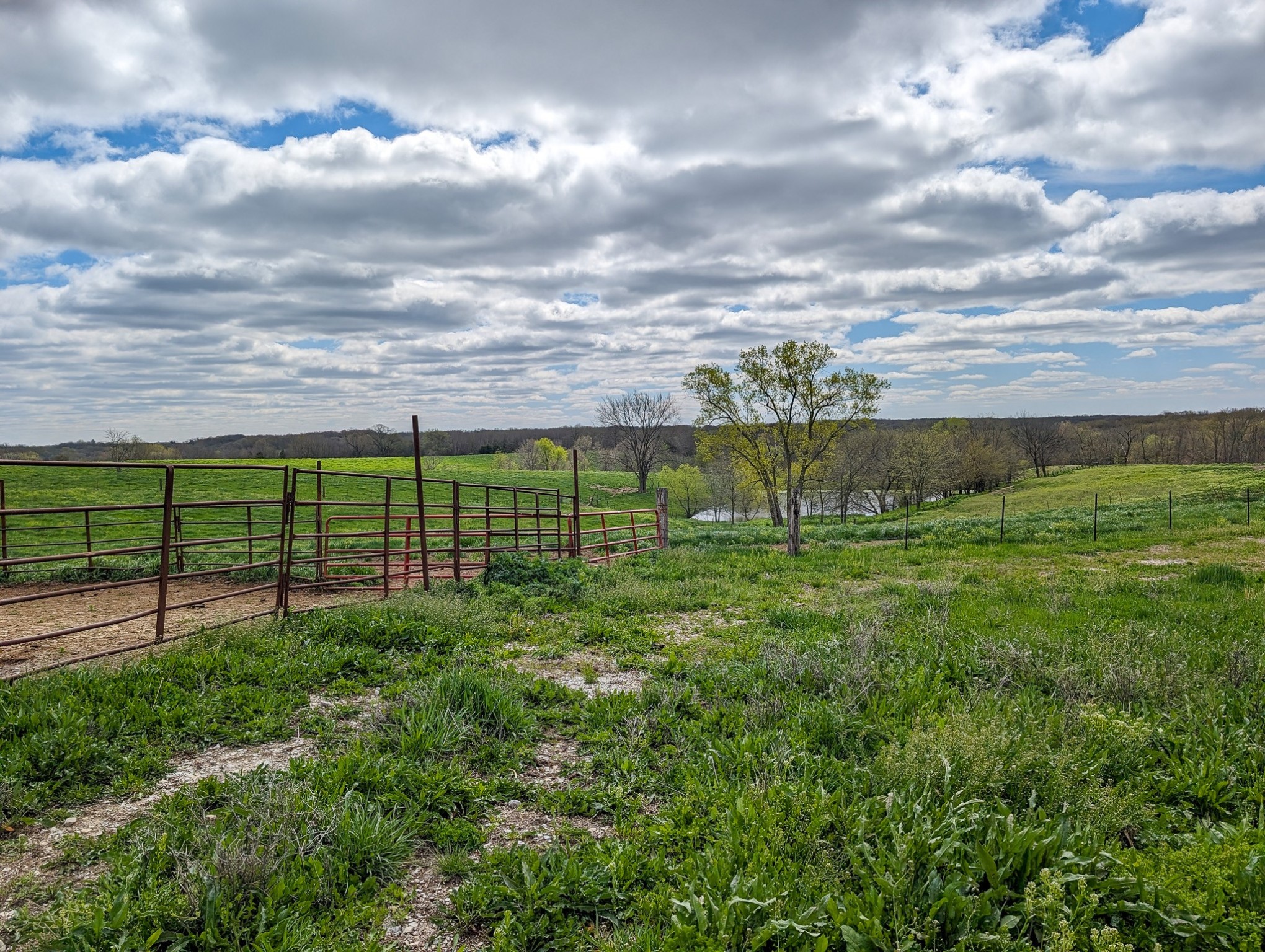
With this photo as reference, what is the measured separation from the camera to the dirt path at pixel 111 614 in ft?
25.7

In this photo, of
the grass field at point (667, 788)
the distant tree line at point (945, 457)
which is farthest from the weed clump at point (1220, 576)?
the distant tree line at point (945, 457)

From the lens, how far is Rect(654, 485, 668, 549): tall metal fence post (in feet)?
56.5

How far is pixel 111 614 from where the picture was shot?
981cm

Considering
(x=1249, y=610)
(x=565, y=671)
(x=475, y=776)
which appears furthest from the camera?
(x=1249, y=610)

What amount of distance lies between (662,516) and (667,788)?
12964 mm

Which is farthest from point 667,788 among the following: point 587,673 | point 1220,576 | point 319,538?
point 1220,576

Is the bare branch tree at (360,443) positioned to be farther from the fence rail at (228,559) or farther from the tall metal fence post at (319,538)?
the tall metal fence post at (319,538)

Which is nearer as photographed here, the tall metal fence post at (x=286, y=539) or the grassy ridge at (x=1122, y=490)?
the tall metal fence post at (x=286, y=539)

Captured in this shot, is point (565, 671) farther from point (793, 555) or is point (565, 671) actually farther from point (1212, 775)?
point (793, 555)

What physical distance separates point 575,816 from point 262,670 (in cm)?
361

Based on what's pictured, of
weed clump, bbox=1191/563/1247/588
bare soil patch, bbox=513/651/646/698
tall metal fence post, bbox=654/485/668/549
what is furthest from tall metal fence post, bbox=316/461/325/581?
weed clump, bbox=1191/563/1247/588

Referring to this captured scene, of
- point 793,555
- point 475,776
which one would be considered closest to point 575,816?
point 475,776

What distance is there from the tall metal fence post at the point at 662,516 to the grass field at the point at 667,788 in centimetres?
880

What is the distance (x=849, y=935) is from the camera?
2918 millimetres
